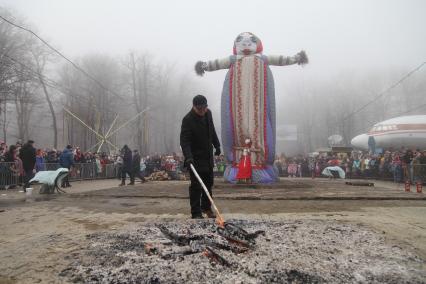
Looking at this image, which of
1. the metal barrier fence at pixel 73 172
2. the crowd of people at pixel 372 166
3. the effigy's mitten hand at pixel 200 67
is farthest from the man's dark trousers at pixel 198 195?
the metal barrier fence at pixel 73 172

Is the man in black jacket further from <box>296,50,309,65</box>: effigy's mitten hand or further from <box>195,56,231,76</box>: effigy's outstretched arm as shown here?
<box>296,50,309,65</box>: effigy's mitten hand

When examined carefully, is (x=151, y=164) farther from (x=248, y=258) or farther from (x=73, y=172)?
(x=248, y=258)

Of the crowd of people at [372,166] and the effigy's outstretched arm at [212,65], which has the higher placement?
the effigy's outstretched arm at [212,65]

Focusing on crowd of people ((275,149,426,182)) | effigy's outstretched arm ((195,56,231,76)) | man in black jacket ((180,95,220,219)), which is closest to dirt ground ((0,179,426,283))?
man in black jacket ((180,95,220,219))

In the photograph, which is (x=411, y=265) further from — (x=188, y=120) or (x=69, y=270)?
(x=188, y=120)

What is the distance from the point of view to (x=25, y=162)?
39.9 feet

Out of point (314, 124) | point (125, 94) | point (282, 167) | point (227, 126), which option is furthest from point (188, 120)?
point (314, 124)

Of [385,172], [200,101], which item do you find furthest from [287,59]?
[385,172]

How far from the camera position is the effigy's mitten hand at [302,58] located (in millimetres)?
12555

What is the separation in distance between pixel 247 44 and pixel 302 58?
6.61ft

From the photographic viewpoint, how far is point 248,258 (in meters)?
2.88

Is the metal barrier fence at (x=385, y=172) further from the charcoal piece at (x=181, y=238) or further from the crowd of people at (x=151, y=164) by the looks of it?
the charcoal piece at (x=181, y=238)

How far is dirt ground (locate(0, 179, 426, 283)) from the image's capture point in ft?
10.3

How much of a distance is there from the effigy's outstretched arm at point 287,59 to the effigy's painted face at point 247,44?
1.72 ft
